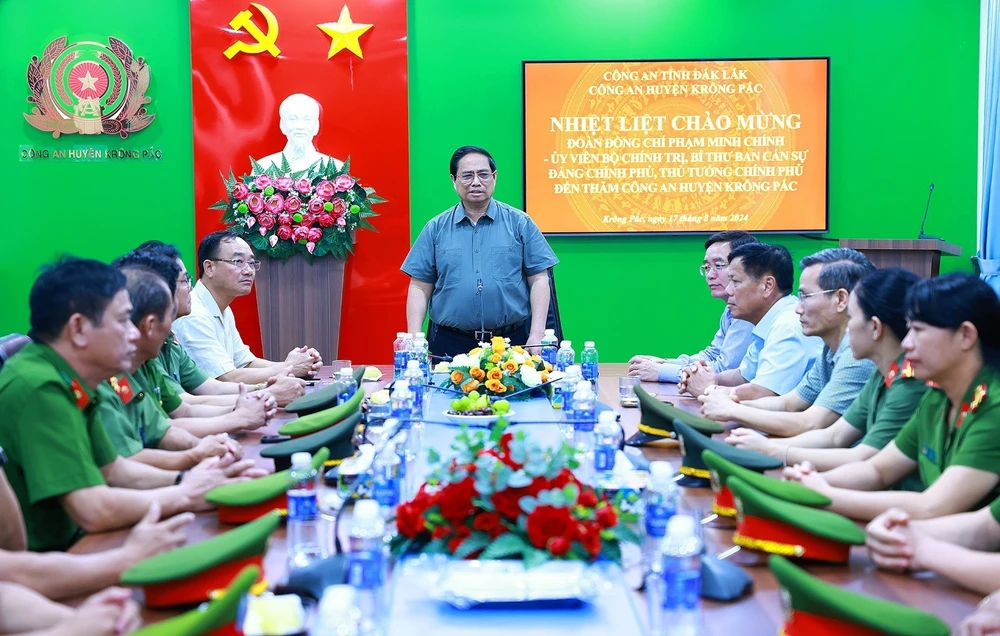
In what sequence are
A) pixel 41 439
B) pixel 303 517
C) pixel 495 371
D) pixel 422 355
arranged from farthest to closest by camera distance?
pixel 422 355
pixel 495 371
pixel 41 439
pixel 303 517

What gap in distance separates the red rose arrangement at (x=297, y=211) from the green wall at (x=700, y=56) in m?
0.95

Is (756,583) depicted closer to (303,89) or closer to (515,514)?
(515,514)

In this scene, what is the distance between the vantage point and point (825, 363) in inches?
130

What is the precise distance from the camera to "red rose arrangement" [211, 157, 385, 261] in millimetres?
5500

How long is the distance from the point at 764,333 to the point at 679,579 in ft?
8.35

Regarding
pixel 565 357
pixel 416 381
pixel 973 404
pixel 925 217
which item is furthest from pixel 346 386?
pixel 925 217

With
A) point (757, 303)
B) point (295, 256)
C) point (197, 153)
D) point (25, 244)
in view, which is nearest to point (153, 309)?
point (757, 303)

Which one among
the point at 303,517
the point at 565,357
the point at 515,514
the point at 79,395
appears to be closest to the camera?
the point at 515,514

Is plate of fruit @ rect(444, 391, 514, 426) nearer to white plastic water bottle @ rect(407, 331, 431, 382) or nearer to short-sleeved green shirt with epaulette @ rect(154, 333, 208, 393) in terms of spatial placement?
white plastic water bottle @ rect(407, 331, 431, 382)

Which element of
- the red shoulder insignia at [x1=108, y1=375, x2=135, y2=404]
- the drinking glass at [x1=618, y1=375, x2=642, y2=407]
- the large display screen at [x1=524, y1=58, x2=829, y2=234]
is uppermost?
the large display screen at [x1=524, y1=58, x2=829, y2=234]

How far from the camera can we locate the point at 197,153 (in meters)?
6.36

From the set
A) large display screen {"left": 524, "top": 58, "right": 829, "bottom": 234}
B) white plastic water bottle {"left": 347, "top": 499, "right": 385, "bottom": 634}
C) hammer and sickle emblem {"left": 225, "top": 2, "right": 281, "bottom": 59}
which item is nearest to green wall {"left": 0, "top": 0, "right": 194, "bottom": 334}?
hammer and sickle emblem {"left": 225, "top": 2, "right": 281, "bottom": 59}

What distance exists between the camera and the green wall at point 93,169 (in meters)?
6.34

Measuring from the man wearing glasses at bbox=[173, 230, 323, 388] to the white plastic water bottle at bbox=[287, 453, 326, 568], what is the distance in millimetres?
2120
